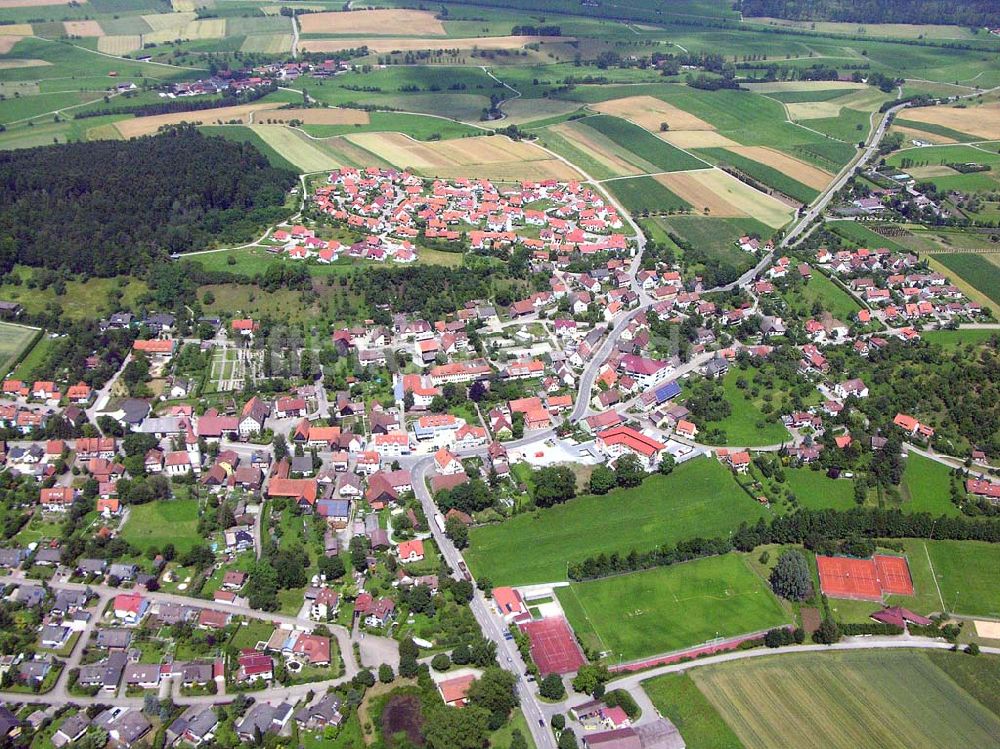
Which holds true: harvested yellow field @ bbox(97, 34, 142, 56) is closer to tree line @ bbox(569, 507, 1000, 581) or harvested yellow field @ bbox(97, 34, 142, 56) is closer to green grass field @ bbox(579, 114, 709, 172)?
green grass field @ bbox(579, 114, 709, 172)

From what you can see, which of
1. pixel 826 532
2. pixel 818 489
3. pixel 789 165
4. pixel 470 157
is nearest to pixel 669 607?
pixel 826 532

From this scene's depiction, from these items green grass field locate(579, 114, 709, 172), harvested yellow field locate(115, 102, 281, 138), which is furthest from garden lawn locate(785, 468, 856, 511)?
harvested yellow field locate(115, 102, 281, 138)

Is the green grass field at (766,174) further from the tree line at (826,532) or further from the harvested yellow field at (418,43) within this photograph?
the harvested yellow field at (418,43)

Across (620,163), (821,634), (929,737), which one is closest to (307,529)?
(821,634)

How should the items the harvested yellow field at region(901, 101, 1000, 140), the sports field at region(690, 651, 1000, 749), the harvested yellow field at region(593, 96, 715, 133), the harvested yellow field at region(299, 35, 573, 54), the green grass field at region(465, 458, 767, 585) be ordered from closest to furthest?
the sports field at region(690, 651, 1000, 749) < the green grass field at region(465, 458, 767, 585) < the harvested yellow field at region(901, 101, 1000, 140) < the harvested yellow field at region(593, 96, 715, 133) < the harvested yellow field at region(299, 35, 573, 54)

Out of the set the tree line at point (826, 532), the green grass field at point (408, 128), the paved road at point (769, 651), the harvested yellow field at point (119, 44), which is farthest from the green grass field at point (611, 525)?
the harvested yellow field at point (119, 44)

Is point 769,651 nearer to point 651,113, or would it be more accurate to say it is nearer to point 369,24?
point 651,113
